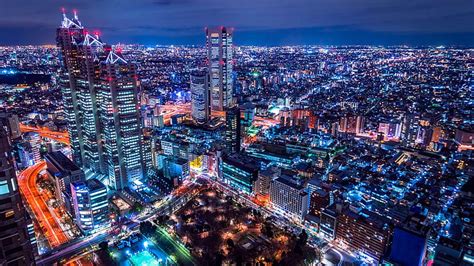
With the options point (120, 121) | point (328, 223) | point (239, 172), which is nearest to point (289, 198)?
point (328, 223)

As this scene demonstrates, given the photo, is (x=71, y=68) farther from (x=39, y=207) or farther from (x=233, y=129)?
(x=233, y=129)

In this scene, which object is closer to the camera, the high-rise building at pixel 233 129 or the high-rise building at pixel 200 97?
the high-rise building at pixel 233 129

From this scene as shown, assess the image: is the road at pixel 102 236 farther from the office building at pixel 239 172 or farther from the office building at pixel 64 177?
the office building at pixel 64 177

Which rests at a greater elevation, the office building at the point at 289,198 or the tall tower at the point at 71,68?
the tall tower at the point at 71,68

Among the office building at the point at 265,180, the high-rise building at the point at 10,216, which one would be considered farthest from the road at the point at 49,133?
the high-rise building at the point at 10,216

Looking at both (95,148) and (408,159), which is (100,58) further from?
(408,159)
